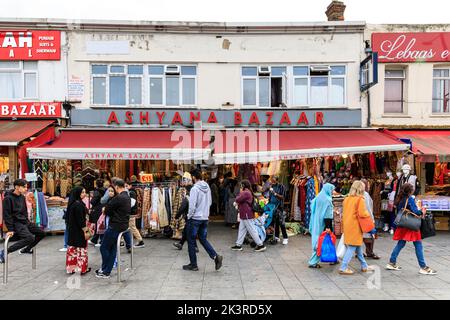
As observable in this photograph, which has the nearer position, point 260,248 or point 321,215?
point 321,215

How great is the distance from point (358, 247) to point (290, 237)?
142 inches

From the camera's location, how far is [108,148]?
10281 millimetres

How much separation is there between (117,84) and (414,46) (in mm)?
10624

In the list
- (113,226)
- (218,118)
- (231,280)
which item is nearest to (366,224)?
(231,280)

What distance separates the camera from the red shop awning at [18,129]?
10.7 m

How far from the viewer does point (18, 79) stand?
1252 cm

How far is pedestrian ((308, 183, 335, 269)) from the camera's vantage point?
701 cm

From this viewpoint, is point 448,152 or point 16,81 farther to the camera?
point 16,81

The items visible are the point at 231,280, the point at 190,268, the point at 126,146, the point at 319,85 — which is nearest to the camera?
the point at 231,280

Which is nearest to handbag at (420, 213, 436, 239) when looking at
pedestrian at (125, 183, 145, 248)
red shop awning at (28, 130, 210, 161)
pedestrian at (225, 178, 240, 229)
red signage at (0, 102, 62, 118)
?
Result: red shop awning at (28, 130, 210, 161)

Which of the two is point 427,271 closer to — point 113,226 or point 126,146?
point 113,226

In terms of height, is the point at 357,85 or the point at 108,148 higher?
the point at 357,85

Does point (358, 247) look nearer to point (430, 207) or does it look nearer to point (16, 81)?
point (430, 207)


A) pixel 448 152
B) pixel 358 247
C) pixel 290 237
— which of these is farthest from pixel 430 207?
pixel 358 247
